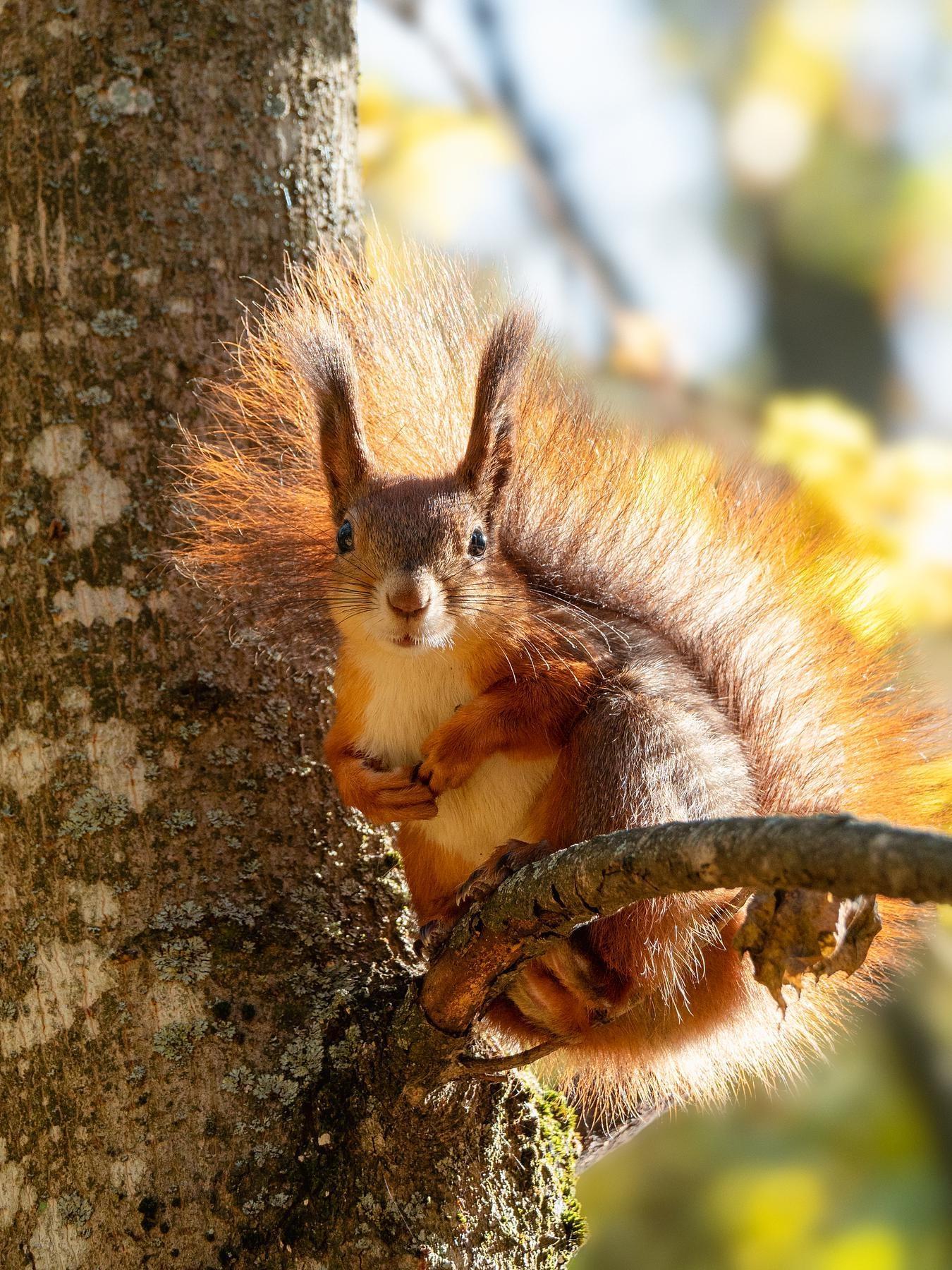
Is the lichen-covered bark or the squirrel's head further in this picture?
the squirrel's head

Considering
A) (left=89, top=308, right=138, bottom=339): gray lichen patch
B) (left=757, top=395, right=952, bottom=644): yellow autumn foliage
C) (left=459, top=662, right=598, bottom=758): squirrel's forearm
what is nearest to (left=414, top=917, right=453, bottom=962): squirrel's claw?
(left=459, top=662, right=598, bottom=758): squirrel's forearm

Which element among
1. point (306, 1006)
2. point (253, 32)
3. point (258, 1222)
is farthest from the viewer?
point (253, 32)

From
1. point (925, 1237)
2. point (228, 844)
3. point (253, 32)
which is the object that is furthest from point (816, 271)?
point (228, 844)

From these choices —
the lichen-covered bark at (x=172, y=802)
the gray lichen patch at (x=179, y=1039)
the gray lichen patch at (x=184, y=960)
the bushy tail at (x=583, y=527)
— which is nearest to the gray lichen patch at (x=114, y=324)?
the lichen-covered bark at (x=172, y=802)

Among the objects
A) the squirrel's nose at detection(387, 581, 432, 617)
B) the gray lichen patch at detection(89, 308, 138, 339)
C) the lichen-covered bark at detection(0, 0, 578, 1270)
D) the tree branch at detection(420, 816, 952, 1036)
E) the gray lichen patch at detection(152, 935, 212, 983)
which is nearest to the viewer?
the tree branch at detection(420, 816, 952, 1036)

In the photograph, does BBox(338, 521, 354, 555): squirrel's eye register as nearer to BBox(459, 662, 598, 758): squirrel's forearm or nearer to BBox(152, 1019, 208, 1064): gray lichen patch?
BBox(459, 662, 598, 758): squirrel's forearm

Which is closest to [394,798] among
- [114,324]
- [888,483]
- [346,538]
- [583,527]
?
[346,538]

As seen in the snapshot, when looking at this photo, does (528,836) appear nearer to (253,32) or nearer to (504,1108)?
(504,1108)
